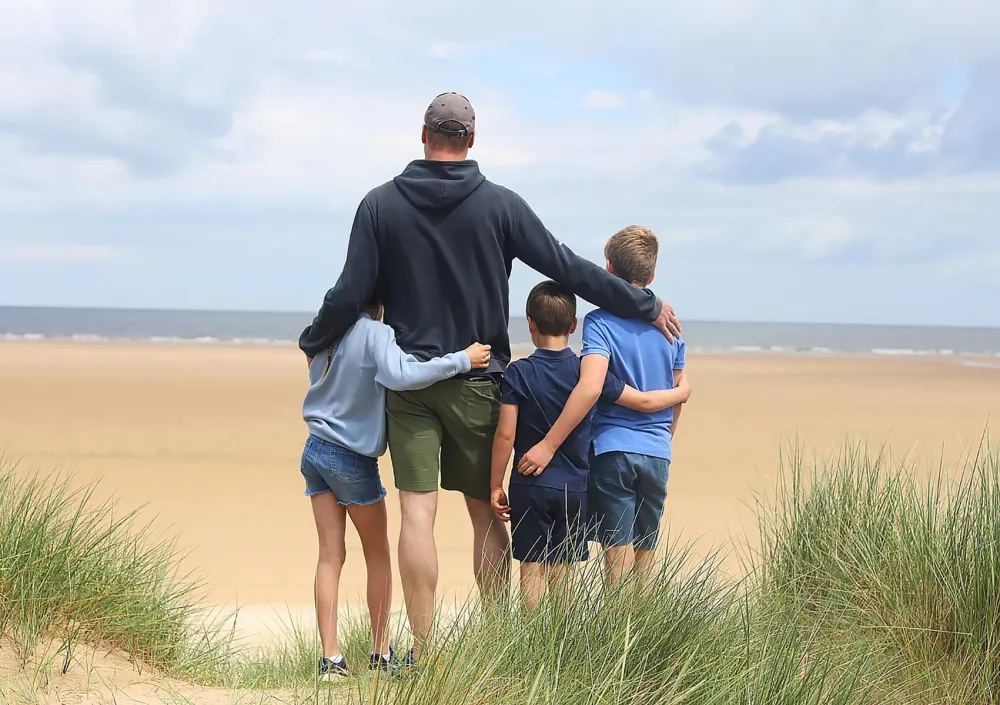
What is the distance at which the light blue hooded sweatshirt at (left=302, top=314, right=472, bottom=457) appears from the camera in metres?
3.27

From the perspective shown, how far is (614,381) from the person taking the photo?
3385 millimetres

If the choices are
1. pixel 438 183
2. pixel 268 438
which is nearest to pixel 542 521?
pixel 438 183

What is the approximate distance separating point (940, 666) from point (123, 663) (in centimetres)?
291

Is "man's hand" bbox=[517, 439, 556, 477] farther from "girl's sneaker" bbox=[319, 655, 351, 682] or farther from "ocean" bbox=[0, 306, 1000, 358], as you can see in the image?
"ocean" bbox=[0, 306, 1000, 358]

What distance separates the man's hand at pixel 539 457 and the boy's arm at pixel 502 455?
0.23 ft

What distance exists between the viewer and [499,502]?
3.35 m

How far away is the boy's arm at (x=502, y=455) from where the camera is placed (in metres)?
3.29

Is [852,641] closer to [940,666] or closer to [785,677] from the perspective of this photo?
[940,666]

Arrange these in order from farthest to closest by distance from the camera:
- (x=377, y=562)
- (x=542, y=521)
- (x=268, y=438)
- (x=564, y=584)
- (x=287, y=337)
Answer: (x=287, y=337) < (x=268, y=438) < (x=377, y=562) < (x=542, y=521) < (x=564, y=584)

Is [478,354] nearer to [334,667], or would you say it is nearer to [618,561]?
[618,561]

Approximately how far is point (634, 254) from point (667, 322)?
287 mm

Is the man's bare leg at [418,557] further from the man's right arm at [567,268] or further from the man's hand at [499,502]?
the man's right arm at [567,268]

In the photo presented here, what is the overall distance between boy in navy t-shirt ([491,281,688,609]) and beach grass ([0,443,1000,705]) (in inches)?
13.7

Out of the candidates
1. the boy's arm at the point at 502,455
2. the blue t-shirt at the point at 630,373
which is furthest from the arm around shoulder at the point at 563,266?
the boy's arm at the point at 502,455
